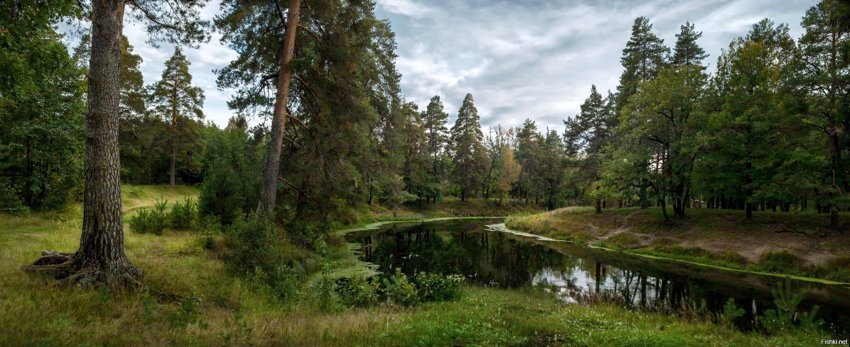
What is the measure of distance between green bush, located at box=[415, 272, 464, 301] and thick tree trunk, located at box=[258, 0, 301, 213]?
21.1 feet

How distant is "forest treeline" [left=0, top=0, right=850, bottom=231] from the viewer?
1661 cm

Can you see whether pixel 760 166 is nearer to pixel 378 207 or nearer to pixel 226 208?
pixel 226 208

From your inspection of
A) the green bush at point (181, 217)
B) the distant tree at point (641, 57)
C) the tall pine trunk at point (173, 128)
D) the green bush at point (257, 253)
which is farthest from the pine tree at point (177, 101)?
the distant tree at point (641, 57)

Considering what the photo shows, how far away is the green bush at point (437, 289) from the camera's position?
40.5 ft

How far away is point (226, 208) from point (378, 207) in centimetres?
3784

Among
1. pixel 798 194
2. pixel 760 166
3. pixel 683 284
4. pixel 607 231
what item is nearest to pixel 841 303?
pixel 683 284

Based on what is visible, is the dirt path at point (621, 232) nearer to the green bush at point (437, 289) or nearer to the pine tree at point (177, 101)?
the green bush at point (437, 289)

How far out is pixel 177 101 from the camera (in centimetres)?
4184

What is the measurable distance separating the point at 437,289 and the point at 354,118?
8866 mm

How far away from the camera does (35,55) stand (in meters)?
7.11

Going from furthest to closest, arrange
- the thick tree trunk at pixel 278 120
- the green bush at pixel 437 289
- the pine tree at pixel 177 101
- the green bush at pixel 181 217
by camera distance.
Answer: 1. the pine tree at pixel 177 101
2. the green bush at pixel 181 217
3. the thick tree trunk at pixel 278 120
4. the green bush at pixel 437 289

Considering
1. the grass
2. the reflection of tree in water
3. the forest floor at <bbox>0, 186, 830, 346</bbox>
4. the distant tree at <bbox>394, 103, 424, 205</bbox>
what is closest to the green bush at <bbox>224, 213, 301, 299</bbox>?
the forest floor at <bbox>0, 186, 830, 346</bbox>

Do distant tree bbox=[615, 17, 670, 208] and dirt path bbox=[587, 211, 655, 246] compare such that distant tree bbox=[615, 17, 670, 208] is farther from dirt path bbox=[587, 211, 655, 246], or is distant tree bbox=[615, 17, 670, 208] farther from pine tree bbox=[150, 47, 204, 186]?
pine tree bbox=[150, 47, 204, 186]

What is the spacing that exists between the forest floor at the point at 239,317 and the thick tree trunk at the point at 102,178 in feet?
1.66
